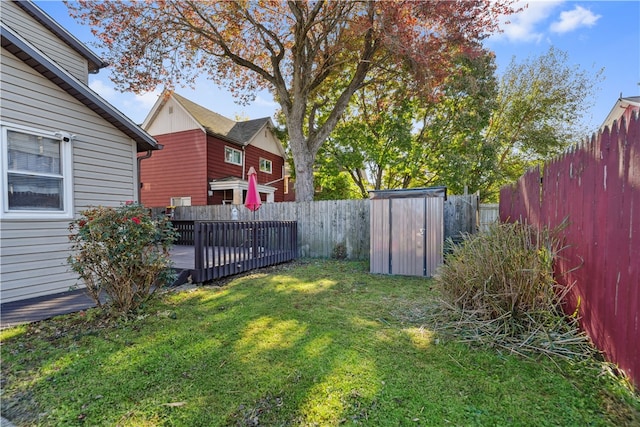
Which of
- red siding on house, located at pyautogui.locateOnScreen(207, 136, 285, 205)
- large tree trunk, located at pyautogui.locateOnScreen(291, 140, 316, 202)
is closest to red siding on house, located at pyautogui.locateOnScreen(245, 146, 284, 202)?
red siding on house, located at pyautogui.locateOnScreen(207, 136, 285, 205)

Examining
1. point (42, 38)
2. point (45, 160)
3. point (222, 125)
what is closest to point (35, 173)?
point (45, 160)

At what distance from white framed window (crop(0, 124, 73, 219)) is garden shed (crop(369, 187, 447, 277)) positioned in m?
5.82

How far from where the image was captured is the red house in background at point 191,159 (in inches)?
551

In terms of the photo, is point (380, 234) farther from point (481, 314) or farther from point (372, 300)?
point (481, 314)

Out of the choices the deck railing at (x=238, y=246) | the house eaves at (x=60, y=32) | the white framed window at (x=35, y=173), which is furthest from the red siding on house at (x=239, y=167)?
the white framed window at (x=35, y=173)

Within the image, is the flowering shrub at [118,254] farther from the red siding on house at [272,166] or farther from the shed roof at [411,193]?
the red siding on house at [272,166]

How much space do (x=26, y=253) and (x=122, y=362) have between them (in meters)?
3.33

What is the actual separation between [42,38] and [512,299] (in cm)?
1005

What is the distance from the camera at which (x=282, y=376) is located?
7.38 feet

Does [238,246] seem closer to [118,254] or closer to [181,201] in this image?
[118,254]

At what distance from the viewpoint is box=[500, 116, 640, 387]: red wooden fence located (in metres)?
1.85

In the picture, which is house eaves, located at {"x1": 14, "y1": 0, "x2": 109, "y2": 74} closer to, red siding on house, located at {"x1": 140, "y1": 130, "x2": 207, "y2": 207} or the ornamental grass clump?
red siding on house, located at {"x1": 140, "y1": 130, "x2": 207, "y2": 207}

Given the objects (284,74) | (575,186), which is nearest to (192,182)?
(284,74)

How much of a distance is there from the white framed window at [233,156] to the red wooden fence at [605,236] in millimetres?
14671
